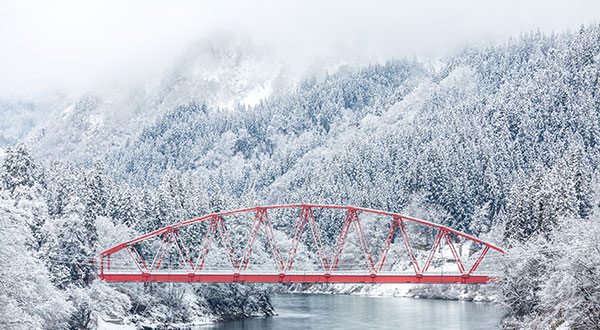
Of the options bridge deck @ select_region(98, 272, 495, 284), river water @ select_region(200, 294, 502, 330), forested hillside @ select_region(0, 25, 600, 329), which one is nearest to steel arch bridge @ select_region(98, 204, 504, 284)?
bridge deck @ select_region(98, 272, 495, 284)

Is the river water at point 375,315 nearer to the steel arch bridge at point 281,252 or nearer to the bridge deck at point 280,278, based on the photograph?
the steel arch bridge at point 281,252

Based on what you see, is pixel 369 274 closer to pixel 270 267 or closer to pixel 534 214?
pixel 534 214

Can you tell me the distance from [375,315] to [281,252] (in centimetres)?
3045

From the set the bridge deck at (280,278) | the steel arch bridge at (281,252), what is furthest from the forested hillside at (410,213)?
the bridge deck at (280,278)

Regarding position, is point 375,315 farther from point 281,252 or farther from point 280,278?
point 281,252

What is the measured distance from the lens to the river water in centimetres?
8175

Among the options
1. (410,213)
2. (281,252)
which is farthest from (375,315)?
(410,213)

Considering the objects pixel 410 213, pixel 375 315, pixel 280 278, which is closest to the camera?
pixel 280 278

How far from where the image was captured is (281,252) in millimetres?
121000

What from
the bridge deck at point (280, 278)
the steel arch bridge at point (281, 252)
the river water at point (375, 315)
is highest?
the steel arch bridge at point (281, 252)

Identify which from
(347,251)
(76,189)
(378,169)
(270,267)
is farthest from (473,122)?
(76,189)

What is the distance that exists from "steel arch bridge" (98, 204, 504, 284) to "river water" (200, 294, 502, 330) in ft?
19.1

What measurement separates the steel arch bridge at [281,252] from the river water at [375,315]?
5.82 meters

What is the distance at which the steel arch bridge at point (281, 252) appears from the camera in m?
70.4
